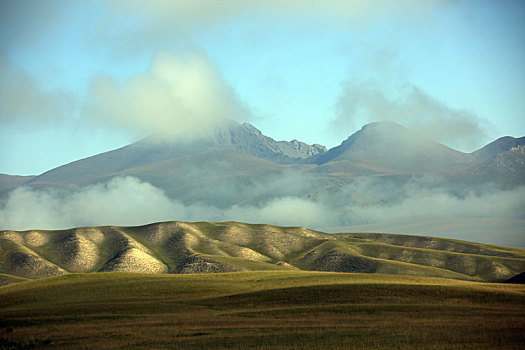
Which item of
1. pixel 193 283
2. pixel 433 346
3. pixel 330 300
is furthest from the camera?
pixel 193 283

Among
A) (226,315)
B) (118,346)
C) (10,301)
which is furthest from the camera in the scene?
(10,301)

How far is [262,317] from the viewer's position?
72.9 meters

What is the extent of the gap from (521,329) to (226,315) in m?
36.0

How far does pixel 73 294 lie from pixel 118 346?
55192mm

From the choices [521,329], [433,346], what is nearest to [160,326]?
[433,346]

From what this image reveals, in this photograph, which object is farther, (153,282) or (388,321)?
(153,282)

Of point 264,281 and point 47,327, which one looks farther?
point 264,281

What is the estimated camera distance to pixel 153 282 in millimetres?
119625

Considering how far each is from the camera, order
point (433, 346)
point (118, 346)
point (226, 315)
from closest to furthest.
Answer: point (433, 346) < point (118, 346) < point (226, 315)

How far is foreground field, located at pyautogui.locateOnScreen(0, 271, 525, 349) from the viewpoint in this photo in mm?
56344

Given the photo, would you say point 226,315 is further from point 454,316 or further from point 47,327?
point 454,316

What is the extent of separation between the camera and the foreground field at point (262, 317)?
2218 inches

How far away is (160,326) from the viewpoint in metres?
67.3

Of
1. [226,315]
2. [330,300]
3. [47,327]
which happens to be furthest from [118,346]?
[330,300]
